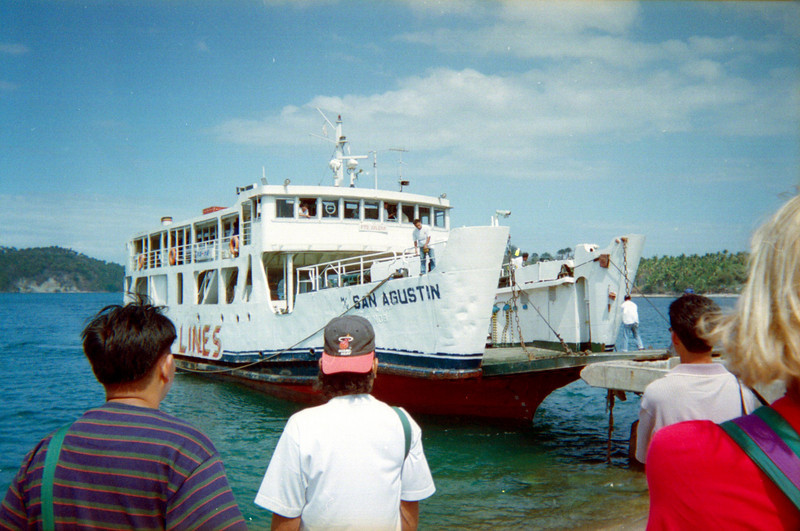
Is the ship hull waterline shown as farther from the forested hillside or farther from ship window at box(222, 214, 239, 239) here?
the forested hillside

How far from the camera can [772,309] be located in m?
1.13

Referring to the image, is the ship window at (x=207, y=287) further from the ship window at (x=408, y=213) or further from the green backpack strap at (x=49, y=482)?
the green backpack strap at (x=49, y=482)

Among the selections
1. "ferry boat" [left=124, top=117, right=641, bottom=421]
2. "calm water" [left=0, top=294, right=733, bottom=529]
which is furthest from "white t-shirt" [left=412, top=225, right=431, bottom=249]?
"calm water" [left=0, top=294, right=733, bottom=529]

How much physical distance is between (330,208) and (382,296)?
13.5 ft

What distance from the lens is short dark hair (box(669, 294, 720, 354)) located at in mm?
3125

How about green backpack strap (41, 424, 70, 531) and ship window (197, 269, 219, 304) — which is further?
ship window (197, 269, 219, 304)

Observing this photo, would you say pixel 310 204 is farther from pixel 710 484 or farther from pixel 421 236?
pixel 710 484

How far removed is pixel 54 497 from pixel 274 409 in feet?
41.3

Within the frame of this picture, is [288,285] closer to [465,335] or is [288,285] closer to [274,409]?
[274,409]

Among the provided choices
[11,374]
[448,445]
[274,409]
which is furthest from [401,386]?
[11,374]

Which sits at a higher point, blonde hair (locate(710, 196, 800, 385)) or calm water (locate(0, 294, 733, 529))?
blonde hair (locate(710, 196, 800, 385))

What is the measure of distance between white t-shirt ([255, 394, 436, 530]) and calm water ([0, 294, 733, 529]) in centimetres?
543

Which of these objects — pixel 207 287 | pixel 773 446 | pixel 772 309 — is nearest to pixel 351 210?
pixel 207 287

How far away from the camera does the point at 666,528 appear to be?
3.95ft
